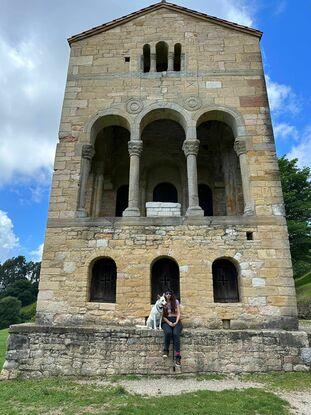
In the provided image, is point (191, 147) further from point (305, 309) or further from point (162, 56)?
point (305, 309)

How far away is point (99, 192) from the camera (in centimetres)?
1341

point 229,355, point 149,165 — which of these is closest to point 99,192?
point 149,165

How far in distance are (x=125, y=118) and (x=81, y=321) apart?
6.92 m

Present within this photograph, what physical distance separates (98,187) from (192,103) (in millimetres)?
5276

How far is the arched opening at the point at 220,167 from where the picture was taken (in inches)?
497

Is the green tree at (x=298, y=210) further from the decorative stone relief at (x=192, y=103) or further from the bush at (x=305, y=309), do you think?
the decorative stone relief at (x=192, y=103)

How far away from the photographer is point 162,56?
42.0ft

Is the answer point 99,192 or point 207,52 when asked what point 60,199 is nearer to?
point 99,192

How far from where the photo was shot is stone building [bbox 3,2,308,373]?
8688 millimetres

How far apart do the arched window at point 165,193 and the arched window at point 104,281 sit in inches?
217

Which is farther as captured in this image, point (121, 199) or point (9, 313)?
point (9, 313)

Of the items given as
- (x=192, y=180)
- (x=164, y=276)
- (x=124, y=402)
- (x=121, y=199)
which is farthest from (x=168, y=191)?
(x=124, y=402)

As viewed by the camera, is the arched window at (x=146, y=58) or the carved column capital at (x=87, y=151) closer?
the carved column capital at (x=87, y=151)


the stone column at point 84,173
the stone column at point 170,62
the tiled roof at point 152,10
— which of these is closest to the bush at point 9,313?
the stone column at point 84,173
